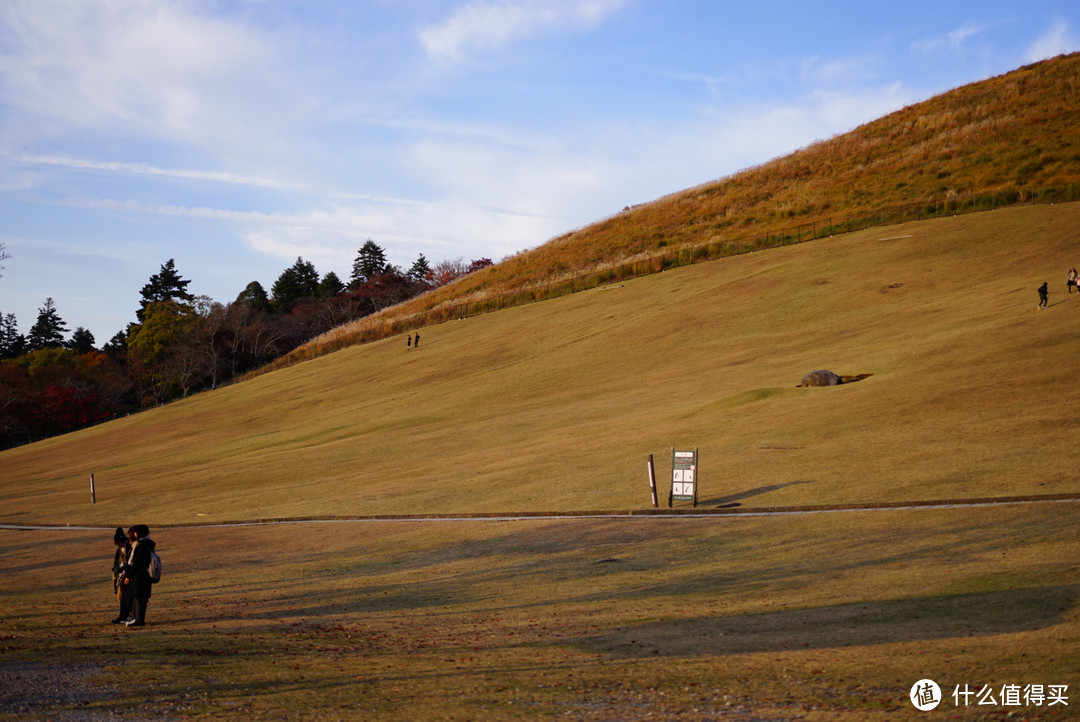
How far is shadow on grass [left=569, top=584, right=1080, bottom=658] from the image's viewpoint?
34.6ft

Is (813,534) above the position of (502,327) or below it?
below

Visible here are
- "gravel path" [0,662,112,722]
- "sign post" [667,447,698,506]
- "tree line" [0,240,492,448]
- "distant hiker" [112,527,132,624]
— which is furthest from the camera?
"tree line" [0,240,492,448]

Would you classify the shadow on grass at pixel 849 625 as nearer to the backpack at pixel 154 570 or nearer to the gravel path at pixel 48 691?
the gravel path at pixel 48 691

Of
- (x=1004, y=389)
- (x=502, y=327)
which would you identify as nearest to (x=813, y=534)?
(x=1004, y=389)

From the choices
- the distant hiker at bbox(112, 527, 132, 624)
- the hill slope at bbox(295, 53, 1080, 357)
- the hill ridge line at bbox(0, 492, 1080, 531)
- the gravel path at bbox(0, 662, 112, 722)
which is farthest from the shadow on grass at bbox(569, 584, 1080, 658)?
the hill slope at bbox(295, 53, 1080, 357)

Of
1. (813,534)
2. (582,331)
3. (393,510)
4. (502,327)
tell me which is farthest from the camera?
(502,327)

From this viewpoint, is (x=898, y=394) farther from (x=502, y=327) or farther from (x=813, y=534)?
(x=502, y=327)

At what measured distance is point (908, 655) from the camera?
9.70m

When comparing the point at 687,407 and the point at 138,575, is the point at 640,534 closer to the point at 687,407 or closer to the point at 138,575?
the point at 138,575

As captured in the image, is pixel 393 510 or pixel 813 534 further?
pixel 393 510

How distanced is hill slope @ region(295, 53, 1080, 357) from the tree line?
22.3 metres

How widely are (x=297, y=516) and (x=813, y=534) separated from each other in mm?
16962

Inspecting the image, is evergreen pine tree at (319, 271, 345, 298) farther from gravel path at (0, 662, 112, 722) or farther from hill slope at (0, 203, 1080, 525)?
gravel path at (0, 662, 112, 722)

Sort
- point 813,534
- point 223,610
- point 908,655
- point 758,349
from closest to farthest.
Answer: point 908,655 → point 223,610 → point 813,534 → point 758,349
